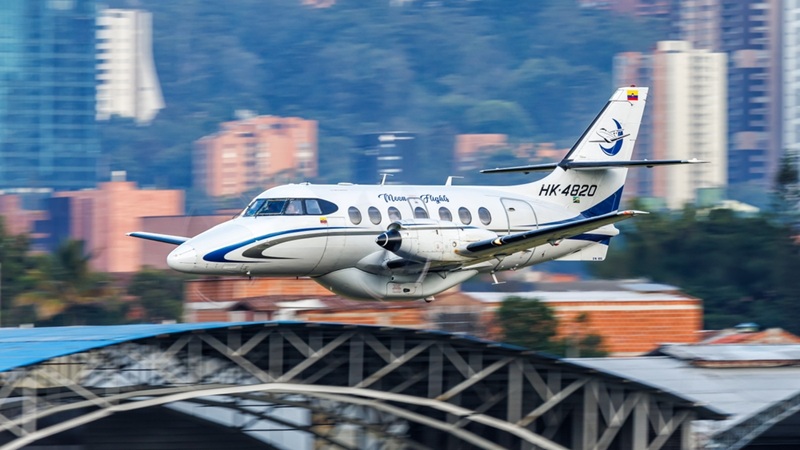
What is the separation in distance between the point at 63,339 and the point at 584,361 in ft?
47.0

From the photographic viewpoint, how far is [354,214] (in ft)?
92.8

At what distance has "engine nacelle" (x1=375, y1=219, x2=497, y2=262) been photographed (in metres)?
27.9

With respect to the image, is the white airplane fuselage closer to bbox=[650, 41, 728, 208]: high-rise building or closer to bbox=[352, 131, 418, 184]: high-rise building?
bbox=[352, 131, 418, 184]: high-rise building

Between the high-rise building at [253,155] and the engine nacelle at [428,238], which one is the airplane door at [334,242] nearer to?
the engine nacelle at [428,238]

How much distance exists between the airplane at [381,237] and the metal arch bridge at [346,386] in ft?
8.40

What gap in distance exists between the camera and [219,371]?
3095cm

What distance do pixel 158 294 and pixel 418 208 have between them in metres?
50.9

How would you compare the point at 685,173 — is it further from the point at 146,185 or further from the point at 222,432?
the point at 222,432

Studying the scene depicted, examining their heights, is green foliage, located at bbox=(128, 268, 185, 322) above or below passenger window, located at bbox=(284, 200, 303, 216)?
below

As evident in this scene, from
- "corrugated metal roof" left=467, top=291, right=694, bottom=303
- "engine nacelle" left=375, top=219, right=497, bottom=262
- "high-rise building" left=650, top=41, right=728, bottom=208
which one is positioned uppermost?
"high-rise building" left=650, top=41, right=728, bottom=208

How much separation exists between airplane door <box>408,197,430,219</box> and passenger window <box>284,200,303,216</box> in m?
2.43

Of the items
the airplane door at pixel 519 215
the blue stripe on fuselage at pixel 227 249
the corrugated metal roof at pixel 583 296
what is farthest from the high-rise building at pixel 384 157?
the blue stripe on fuselage at pixel 227 249

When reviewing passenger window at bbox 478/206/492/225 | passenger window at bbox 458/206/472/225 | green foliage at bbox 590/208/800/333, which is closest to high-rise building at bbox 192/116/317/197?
green foliage at bbox 590/208/800/333

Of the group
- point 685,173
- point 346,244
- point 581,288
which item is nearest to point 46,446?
point 346,244
